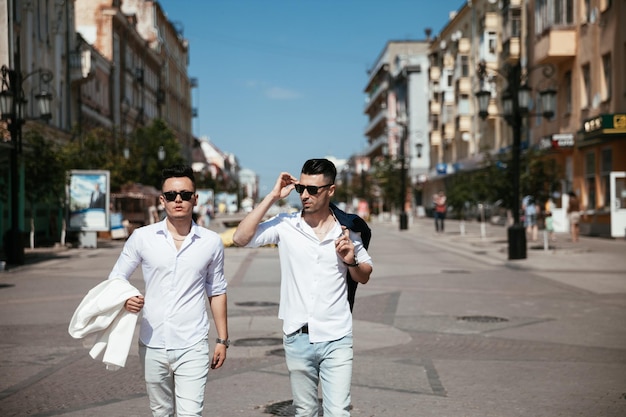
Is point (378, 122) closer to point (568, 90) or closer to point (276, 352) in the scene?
point (568, 90)

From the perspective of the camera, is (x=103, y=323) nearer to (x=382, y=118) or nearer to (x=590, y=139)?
(x=590, y=139)

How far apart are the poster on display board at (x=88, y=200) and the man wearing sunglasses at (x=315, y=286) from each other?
2563 centimetres

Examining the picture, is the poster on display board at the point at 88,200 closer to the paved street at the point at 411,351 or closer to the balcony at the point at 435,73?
the paved street at the point at 411,351

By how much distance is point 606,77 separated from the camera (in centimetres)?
3425

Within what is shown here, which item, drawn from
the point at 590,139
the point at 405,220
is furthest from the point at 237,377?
the point at 405,220

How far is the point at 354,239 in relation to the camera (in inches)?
179

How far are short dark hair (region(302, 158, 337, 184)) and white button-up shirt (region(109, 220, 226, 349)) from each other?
2.02ft

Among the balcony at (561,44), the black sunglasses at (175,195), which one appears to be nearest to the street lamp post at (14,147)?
the black sunglasses at (175,195)

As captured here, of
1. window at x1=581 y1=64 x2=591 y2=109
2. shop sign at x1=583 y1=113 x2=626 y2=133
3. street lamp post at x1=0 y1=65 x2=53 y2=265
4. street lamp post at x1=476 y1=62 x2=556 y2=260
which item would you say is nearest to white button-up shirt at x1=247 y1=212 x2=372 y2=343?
street lamp post at x1=0 y1=65 x2=53 y2=265

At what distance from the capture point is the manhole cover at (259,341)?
9.55 metres

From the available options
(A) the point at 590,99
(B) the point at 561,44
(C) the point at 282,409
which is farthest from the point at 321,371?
(B) the point at 561,44

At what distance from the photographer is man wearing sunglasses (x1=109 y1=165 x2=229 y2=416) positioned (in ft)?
14.4

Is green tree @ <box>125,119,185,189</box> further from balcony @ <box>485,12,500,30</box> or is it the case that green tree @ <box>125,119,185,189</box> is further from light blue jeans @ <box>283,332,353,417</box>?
light blue jeans @ <box>283,332,353,417</box>

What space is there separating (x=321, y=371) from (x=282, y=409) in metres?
2.10
